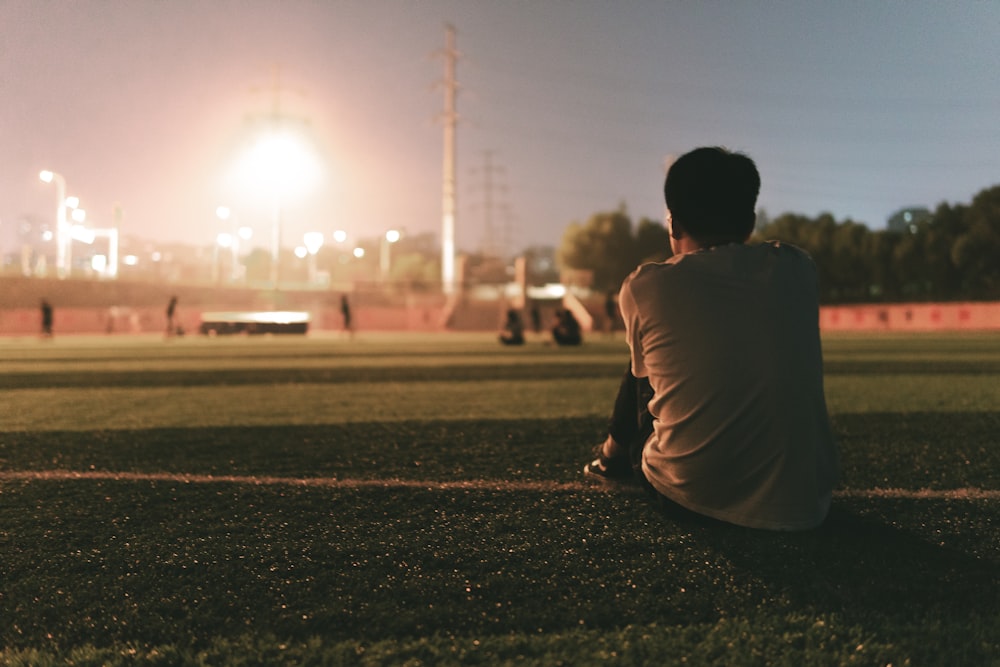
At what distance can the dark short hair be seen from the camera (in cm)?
231

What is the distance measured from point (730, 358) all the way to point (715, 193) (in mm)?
540

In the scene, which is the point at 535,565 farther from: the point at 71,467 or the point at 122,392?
the point at 122,392

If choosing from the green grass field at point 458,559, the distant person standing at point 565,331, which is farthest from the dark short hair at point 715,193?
the distant person standing at point 565,331

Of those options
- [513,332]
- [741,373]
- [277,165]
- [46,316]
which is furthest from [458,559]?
[277,165]

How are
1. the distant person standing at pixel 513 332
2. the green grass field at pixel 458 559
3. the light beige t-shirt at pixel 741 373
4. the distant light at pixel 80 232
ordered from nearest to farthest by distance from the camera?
the green grass field at pixel 458 559 → the light beige t-shirt at pixel 741 373 → the distant person standing at pixel 513 332 → the distant light at pixel 80 232

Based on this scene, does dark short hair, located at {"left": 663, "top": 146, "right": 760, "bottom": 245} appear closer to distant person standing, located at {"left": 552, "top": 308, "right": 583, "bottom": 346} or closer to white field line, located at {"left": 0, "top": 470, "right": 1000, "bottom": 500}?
white field line, located at {"left": 0, "top": 470, "right": 1000, "bottom": 500}

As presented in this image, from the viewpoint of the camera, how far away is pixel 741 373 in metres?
2.20

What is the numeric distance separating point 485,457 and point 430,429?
1280 millimetres

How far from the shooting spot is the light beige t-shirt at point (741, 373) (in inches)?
85.9

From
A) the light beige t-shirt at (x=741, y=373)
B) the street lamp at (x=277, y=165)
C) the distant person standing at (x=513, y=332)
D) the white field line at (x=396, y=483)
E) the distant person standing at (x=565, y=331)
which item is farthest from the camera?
the street lamp at (x=277, y=165)

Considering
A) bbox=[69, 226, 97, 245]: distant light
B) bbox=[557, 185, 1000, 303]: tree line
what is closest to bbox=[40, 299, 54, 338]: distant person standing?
bbox=[557, 185, 1000, 303]: tree line

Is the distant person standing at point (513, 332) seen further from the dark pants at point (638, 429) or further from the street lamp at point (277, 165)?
the street lamp at point (277, 165)

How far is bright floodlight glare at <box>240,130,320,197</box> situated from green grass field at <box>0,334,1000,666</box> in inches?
1900

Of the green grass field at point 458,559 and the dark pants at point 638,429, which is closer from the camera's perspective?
the green grass field at point 458,559
